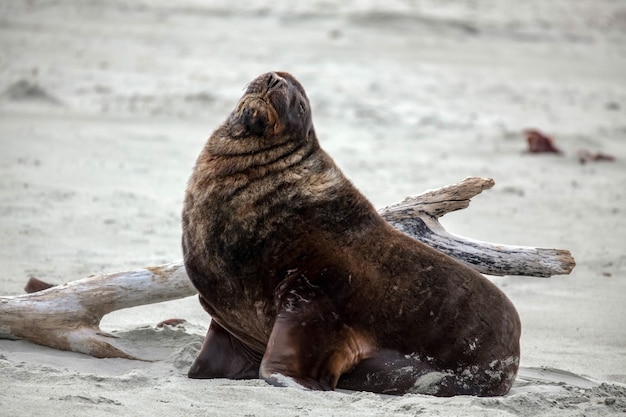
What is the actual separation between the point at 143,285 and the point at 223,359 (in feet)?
2.55

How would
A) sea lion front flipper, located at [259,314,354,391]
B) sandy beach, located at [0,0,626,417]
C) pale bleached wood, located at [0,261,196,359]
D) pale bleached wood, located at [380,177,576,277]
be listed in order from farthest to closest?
pale bleached wood, located at [380,177,576,277]
pale bleached wood, located at [0,261,196,359]
sandy beach, located at [0,0,626,417]
sea lion front flipper, located at [259,314,354,391]

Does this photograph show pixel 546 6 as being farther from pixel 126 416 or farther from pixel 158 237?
pixel 126 416

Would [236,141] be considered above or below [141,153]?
above

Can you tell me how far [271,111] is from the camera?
4.66 m

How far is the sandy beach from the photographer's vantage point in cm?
457

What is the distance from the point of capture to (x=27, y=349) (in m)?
4.98

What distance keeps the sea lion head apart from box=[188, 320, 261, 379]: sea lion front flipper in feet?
2.89

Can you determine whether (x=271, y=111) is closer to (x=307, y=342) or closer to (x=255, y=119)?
(x=255, y=119)

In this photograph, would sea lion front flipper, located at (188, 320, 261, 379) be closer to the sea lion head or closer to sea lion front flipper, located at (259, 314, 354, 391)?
sea lion front flipper, located at (259, 314, 354, 391)

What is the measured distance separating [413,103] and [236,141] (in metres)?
9.23

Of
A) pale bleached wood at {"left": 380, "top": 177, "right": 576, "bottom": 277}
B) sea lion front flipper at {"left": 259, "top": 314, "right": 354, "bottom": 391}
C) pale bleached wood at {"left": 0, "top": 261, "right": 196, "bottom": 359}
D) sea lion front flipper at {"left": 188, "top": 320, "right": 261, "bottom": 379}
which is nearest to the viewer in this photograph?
sea lion front flipper at {"left": 259, "top": 314, "right": 354, "bottom": 391}

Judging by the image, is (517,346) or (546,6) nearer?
(517,346)

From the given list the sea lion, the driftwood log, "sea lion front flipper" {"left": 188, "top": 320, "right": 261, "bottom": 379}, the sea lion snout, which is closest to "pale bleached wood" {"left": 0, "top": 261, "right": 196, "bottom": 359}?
the driftwood log

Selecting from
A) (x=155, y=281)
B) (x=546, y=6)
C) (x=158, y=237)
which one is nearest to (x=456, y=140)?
(x=158, y=237)
